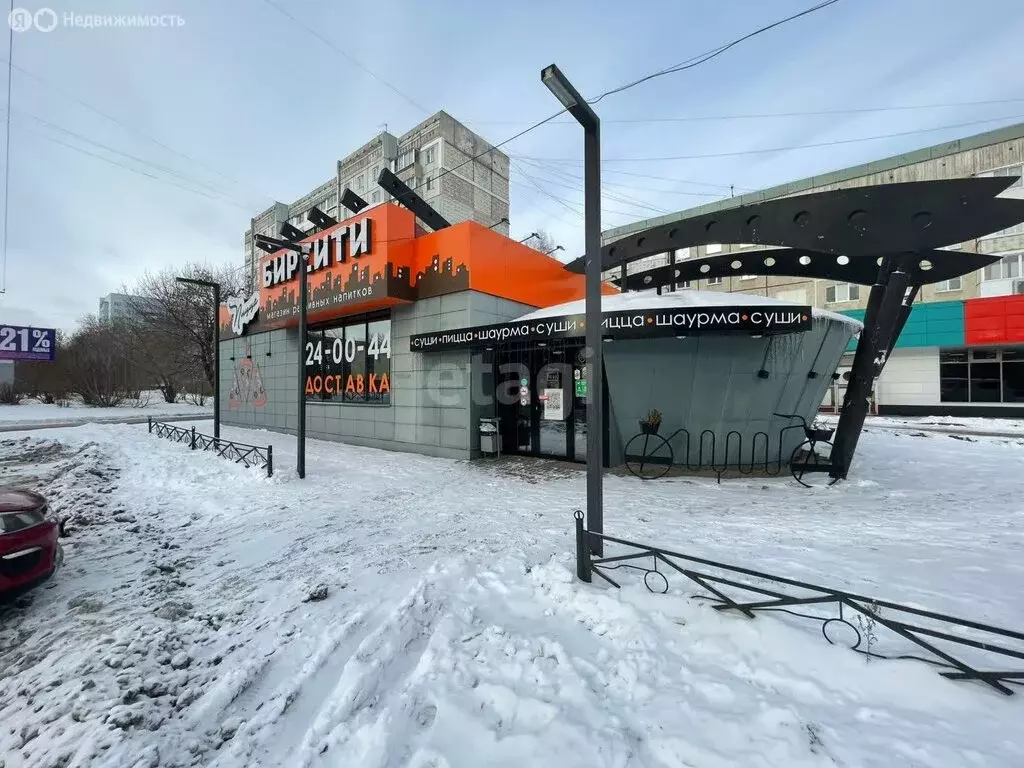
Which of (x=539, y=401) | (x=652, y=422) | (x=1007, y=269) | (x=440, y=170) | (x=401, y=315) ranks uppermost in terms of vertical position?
(x=440, y=170)

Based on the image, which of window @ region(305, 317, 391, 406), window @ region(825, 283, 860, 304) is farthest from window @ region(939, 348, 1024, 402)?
window @ region(305, 317, 391, 406)

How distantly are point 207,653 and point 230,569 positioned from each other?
1.70 metres

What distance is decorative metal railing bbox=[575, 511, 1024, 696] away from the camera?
2.54 metres

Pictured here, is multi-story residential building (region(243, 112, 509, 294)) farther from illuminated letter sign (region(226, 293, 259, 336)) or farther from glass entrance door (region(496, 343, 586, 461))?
glass entrance door (region(496, 343, 586, 461))

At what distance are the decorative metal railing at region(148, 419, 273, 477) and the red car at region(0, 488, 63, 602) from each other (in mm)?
3938

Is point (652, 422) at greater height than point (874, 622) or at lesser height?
greater

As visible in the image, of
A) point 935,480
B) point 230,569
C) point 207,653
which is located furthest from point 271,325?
point 935,480

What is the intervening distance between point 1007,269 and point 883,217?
78.4 ft

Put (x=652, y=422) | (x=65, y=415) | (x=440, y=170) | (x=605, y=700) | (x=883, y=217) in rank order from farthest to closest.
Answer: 1. (x=440, y=170)
2. (x=65, y=415)
3. (x=652, y=422)
4. (x=883, y=217)
5. (x=605, y=700)

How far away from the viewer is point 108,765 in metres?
2.33

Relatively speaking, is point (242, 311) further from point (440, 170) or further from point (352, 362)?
point (440, 170)

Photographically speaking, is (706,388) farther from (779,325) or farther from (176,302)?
(176,302)

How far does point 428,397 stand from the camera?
38.0 ft

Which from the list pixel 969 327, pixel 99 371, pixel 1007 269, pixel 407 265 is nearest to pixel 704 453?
pixel 407 265
